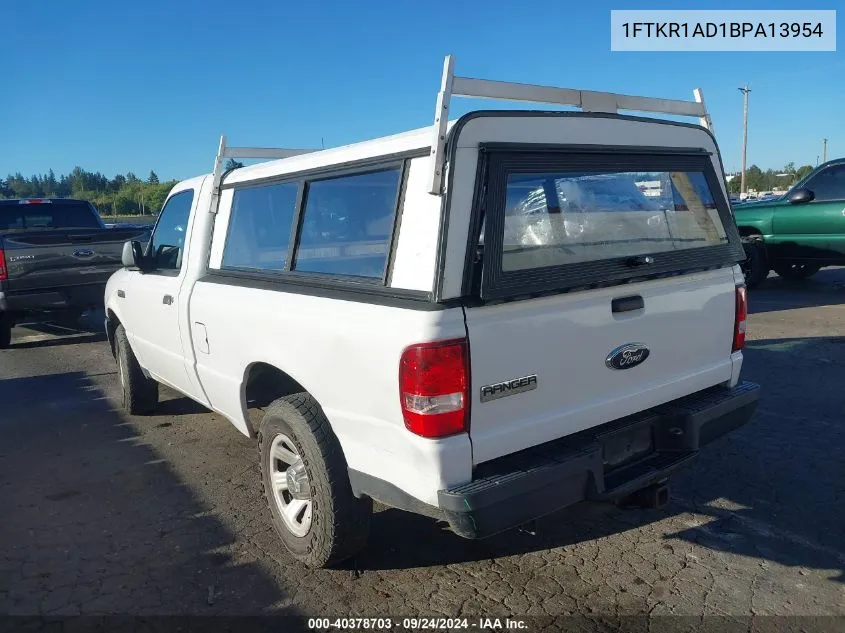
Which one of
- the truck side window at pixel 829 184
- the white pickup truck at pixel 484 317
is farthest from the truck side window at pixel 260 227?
the truck side window at pixel 829 184

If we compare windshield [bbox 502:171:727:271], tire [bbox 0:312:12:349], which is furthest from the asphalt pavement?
tire [bbox 0:312:12:349]

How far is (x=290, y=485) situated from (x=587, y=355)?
5.18 ft

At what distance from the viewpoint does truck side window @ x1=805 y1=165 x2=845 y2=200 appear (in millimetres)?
10516

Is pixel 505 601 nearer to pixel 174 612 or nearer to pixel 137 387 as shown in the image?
pixel 174 612

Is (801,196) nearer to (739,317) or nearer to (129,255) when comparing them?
(739,317)

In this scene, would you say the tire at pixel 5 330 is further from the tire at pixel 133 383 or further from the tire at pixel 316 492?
the tire at pixel 316 492

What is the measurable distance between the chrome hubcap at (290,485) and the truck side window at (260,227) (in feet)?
3.05

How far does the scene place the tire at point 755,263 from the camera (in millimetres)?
11477

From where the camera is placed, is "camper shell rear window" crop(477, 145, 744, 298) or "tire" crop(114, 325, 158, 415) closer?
"camper shell rear window" crop(477, 145, 744, 298)

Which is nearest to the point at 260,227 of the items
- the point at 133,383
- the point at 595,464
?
the point at 595,464

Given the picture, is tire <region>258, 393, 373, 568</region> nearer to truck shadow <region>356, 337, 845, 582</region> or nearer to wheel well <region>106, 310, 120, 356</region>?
truck shadow <region>356, 337, 845, 582</region>

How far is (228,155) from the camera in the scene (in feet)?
15.4

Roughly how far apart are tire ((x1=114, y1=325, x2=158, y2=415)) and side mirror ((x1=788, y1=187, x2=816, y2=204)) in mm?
8994

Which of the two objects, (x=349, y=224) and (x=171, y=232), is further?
(x=171, y=232)
